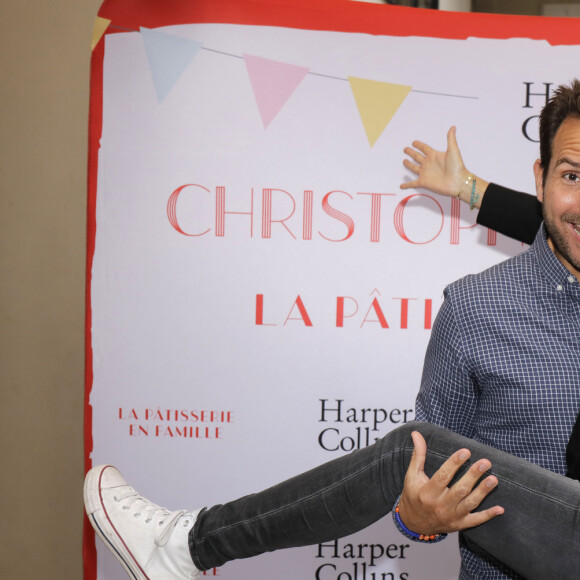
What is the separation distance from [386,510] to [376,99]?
1171mm

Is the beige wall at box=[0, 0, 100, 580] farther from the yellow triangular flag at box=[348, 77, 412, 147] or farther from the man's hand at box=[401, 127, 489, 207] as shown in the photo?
the man's hand at box=[401, 127, 489, 207]

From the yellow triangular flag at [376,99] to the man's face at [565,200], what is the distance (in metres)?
0.64

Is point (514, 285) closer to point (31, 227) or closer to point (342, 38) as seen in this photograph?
point (342, 38)

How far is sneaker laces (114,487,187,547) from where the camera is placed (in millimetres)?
1608

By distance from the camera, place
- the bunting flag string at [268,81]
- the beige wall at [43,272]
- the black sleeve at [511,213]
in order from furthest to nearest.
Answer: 1. the beige wall at [43,272]
2. the bunting flag string at [268,81]
3. the black sleeve at [511,213]

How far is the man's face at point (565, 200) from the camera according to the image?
1499 mm

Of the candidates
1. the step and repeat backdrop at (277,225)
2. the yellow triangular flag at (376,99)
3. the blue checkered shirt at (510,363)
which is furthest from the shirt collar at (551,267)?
the yellow triangular flag at (376,99)

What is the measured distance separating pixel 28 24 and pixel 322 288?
1220 mm

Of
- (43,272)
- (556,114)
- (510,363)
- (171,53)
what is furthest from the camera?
(43,272)

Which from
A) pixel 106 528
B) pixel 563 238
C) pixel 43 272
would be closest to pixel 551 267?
pixel 563 238

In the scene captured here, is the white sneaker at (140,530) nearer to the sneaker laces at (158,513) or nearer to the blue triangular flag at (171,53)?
the sneaker laces at (158,513)

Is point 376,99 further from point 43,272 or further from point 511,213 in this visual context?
point 43,272

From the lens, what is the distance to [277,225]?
214 centimetres

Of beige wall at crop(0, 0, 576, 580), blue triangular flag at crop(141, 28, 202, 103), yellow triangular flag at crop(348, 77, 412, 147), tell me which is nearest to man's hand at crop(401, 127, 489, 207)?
yellow triangular flag at crop(348, 77, 412, 147)
